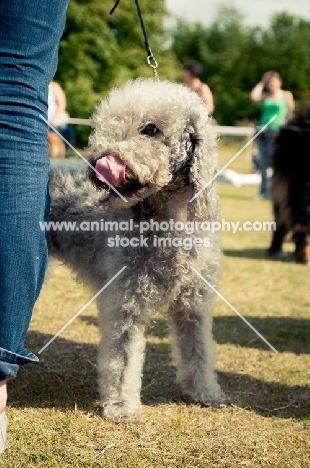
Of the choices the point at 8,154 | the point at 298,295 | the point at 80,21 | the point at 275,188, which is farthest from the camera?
the point at 80,21

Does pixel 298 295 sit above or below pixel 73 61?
below

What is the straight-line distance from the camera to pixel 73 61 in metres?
26.5

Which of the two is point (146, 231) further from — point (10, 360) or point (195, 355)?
point (10, 360)

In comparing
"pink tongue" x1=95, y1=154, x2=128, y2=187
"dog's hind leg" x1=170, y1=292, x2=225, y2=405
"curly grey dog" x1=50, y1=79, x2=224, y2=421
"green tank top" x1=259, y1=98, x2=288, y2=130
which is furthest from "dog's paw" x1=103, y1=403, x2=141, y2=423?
"green tank top" x1=259, y1=98, x2=288, y2=130

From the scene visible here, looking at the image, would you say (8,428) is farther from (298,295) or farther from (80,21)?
(80,21)

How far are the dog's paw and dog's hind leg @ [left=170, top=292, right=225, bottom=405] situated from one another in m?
0.37

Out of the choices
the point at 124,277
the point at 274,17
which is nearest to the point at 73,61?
the point at 124,277

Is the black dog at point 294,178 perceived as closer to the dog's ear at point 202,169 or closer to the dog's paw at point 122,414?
the dog's ear at point 202,169

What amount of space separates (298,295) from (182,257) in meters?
2.59

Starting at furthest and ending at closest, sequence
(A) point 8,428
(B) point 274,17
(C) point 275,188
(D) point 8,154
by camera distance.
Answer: (B) point 274,17, (C) point 275,188, (A) point 8,428, (D) point 8,154

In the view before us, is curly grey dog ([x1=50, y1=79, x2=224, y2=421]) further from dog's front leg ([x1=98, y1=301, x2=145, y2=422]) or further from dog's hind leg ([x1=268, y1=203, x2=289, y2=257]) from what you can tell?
dog's hind leg ([x1=268, y1=203, x2=289, y2=257])

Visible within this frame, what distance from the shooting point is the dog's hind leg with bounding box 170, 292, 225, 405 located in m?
2.77

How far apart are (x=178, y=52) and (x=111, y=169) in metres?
62.9

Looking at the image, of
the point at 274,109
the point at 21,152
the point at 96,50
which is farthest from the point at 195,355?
the point at 96,50
